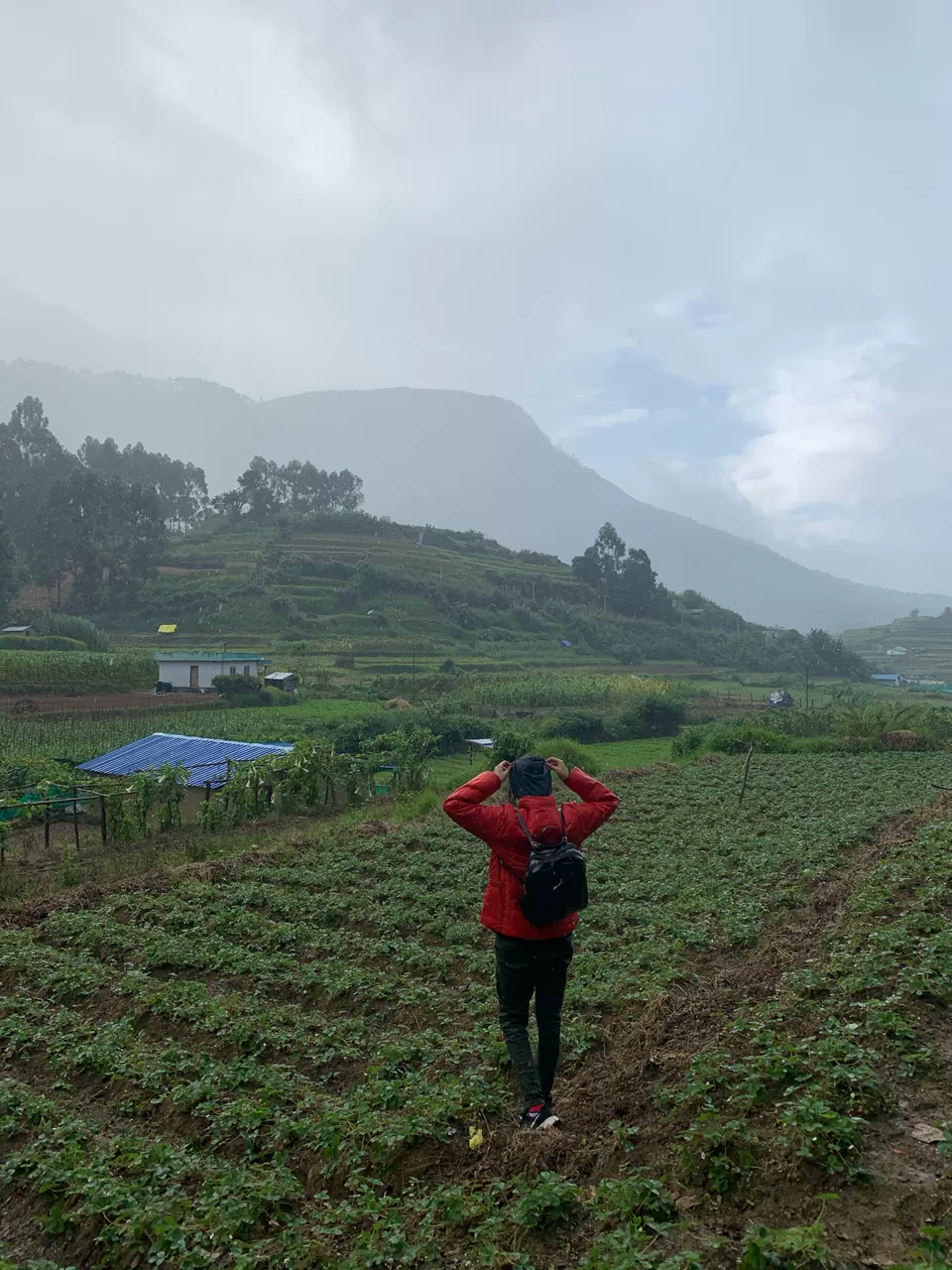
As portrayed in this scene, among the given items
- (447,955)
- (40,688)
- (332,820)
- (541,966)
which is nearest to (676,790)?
(332,820)

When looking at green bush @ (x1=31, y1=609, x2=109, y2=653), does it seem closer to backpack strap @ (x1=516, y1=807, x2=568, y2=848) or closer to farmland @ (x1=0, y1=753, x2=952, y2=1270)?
farmland @ (x1=0, y1=753, x2=952, y2=1270)

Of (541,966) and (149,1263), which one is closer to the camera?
(149,1263)

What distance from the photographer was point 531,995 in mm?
4758

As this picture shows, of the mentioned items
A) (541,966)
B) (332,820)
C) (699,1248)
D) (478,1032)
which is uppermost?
(541,966)

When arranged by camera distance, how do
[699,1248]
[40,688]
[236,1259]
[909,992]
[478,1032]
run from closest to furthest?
1. [699,1248]
2. [236,1259]
3. [909,992]
4. [478,1032]
5. [40,688]

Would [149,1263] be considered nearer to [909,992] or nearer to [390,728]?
[909,992]

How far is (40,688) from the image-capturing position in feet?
124

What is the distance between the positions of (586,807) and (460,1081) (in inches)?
82.8

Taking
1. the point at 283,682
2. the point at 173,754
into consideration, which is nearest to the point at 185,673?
the point at 283,682

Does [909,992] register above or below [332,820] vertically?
above

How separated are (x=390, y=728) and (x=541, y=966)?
27.0m

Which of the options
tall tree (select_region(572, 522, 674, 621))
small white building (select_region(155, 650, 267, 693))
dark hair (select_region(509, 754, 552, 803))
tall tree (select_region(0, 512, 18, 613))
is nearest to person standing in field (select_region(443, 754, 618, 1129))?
dark hair (select_region(509, 754, 552, 803))

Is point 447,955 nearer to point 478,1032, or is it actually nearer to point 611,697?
point 478,1032

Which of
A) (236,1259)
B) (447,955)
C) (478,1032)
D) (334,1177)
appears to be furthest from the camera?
(447,955)
